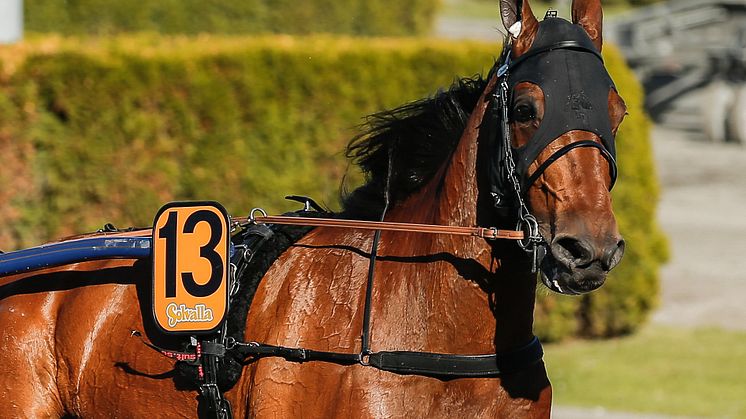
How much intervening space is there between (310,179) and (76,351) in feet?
16.5

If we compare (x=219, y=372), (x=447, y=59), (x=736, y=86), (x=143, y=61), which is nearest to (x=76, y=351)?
(x=219, y=372)

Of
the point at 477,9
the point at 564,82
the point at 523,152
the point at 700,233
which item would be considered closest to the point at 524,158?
the point at 523,152

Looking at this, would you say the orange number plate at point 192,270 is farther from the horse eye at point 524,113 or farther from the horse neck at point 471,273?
the horse eye at point 524,113

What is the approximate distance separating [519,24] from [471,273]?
74 centimetres

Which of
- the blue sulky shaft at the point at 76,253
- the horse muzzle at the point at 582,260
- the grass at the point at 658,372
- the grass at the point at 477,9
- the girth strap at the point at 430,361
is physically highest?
the grass at the point at 477,9

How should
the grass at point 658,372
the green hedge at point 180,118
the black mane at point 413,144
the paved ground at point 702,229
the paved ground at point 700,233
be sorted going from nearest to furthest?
the black mane at point 413,144
the grass at point 658,372
the green hedge at point 180,118
the paved ground at point 700,233
the paved ground at point 702,229

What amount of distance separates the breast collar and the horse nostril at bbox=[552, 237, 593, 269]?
0.66 ft

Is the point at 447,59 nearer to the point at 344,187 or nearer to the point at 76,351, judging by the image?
the point at 344,187

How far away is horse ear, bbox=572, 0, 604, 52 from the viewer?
3258 millimetres

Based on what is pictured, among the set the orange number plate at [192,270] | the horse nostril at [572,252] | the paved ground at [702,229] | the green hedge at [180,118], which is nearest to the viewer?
the horse nostril at [572,252]

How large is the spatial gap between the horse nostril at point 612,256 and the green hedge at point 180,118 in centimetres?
533

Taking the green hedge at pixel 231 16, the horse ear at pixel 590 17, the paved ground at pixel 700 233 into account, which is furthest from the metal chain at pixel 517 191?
the green hedge at pixel 231 16

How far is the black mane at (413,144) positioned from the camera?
11.7 feet

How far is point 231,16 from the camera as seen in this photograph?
17094mm
